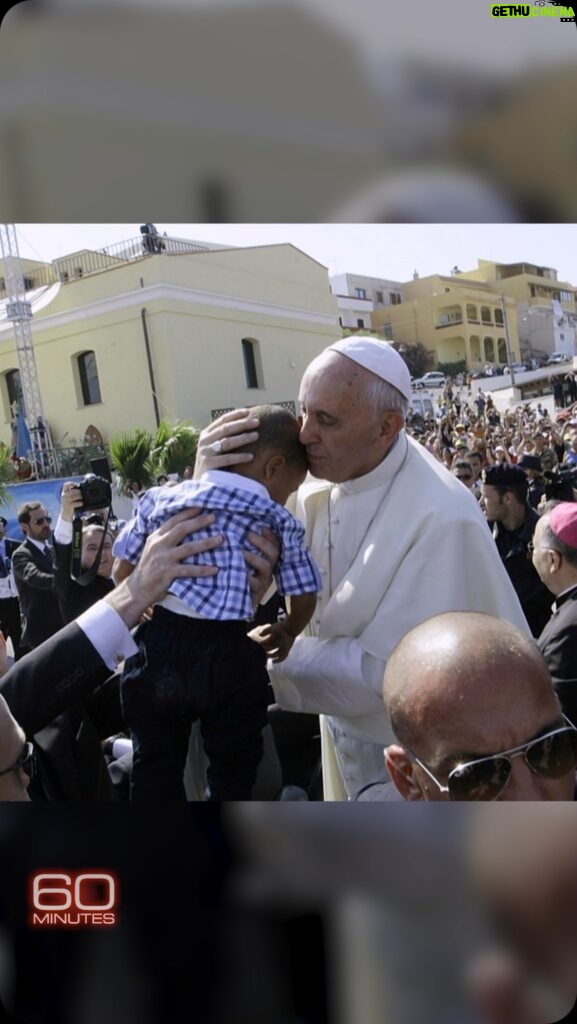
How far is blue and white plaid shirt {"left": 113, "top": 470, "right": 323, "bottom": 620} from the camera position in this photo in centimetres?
171

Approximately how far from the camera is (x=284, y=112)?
1716 millimetres

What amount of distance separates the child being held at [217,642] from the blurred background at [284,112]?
1.64 feet

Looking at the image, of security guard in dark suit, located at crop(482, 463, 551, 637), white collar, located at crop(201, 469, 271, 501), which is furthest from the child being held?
security guard in dark suit, located at crop(482, 463, 551, 637)

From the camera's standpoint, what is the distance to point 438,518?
6.12 ft

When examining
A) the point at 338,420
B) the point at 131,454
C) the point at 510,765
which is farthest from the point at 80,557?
the point at 510,765

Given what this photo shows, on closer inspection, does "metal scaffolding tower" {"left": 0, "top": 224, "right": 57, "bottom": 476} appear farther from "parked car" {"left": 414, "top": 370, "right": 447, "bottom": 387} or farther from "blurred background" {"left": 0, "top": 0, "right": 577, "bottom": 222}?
"parked car" {"left": 414, "top": 370, "right": 447, "bottom": 387}

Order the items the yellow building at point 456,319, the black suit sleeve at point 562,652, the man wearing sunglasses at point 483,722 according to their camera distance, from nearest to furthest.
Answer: the man wearing sunglasses at point 483,722, the yellow building at point 456,319, the black suit sleeve at point 562,652

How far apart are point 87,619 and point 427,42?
1377 mm

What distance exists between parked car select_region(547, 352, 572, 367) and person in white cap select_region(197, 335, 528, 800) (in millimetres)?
310

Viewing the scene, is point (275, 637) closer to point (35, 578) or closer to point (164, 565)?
point (164, 565)

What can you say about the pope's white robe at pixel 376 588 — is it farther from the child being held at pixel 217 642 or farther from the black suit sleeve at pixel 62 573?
the black suit sleeve at pixel 62 573

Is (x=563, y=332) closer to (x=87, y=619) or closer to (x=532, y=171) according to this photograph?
(x=532, y=171)

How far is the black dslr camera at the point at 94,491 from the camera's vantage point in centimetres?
175

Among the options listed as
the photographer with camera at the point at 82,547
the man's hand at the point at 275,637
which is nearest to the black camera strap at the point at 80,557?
the photographer with camera at the point at 82,547
